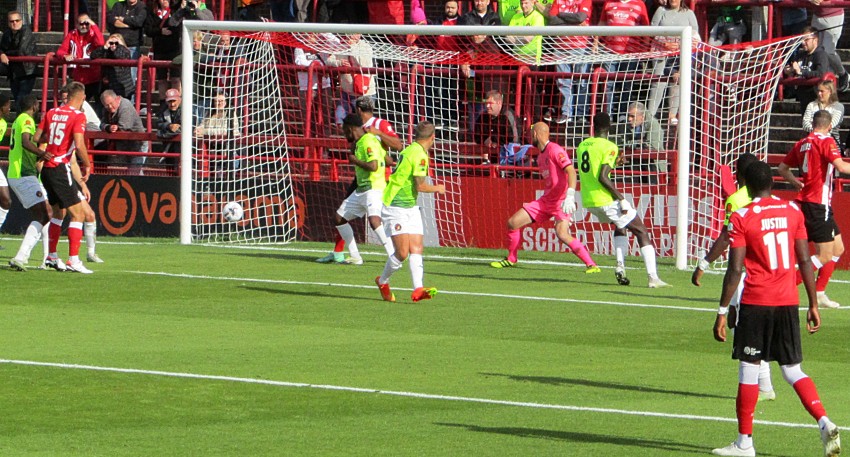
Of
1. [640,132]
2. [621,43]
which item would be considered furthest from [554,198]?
[621,43]

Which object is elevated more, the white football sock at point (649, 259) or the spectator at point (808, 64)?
the spectator at point (808, 64)

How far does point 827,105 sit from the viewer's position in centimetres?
2120

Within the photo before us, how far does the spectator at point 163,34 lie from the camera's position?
27.2 metres

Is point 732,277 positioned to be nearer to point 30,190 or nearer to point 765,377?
point 765,377

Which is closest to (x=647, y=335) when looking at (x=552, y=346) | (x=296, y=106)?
(x=552, y=346)

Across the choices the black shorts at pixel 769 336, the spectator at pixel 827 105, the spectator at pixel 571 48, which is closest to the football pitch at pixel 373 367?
the black shorts at pixel 769 336

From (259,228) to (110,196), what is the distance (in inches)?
105

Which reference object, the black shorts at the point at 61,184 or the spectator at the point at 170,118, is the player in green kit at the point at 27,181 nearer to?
the black shorts at the point at 61,184

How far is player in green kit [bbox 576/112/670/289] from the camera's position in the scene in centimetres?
1803

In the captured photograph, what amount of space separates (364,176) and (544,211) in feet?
7.72

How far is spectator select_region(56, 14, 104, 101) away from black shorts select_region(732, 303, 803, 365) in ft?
65.9

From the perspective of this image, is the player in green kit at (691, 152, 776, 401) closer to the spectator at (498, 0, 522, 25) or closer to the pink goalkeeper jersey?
the pink goalkeeper jersey

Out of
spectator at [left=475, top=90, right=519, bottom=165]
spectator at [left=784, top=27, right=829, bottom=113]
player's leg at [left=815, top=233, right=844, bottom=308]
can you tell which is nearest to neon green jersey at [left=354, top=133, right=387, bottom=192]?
spectator at [left=475, top=90, right=519, bottom=165]

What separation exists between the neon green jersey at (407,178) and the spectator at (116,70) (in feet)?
39.9
